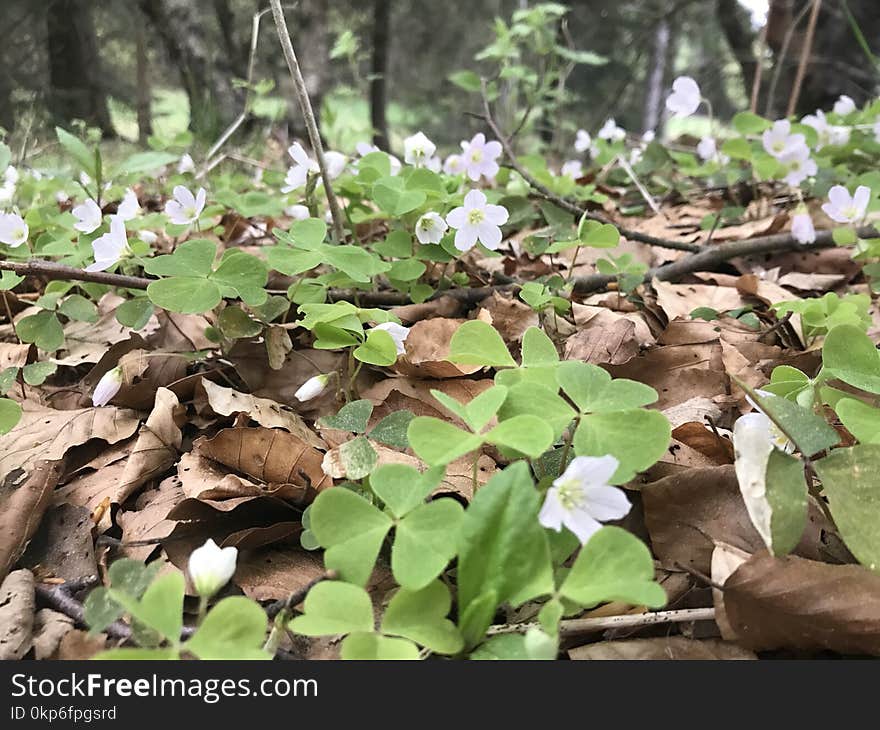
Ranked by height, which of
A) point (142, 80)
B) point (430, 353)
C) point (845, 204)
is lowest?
point (430, 353)

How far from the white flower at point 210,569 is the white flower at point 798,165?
2.13m

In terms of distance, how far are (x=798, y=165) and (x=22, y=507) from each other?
235 cm

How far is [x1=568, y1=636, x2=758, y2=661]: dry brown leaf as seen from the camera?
2.43ft

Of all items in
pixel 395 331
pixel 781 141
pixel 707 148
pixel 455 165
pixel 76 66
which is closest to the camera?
pixel 395 331

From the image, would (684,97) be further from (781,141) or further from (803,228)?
(803,228)

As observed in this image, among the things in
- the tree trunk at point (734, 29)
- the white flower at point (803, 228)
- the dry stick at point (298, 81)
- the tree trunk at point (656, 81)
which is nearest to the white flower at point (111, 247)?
the dry stick at point (298, 81)

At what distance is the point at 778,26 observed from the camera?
15.3ft

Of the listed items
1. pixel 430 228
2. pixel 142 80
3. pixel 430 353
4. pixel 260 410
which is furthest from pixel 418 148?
pixel 142 80

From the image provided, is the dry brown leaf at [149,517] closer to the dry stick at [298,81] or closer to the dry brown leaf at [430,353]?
the dry brown leaf at [430,353]

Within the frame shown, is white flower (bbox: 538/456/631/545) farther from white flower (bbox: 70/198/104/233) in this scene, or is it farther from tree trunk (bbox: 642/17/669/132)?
tree trunk (bbox: 642/17/669/132)

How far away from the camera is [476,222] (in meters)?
1.36

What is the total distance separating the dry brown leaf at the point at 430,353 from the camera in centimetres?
126

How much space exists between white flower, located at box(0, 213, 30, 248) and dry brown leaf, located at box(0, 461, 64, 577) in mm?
625

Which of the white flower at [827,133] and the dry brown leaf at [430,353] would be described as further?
the white flower at [827,133]
